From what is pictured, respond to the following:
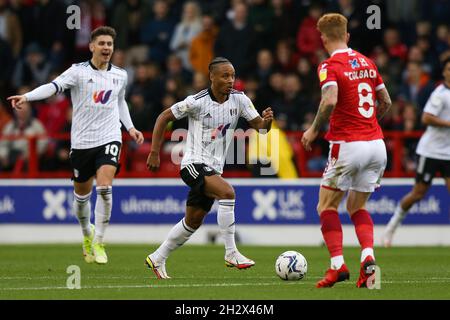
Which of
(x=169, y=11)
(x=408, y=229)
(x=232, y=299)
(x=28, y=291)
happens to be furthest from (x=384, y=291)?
(x=169, y=11)

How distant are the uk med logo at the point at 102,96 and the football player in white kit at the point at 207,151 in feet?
8.22

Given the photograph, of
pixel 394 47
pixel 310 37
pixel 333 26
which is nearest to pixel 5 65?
pixel 310 37

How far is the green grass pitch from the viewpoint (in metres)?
9.54

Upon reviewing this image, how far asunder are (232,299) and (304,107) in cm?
1109

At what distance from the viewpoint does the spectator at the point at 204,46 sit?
70.8ft

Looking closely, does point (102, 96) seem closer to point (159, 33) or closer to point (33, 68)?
point (159, 33)

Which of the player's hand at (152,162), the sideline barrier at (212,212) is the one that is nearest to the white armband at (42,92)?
the player's hand at (152,162)

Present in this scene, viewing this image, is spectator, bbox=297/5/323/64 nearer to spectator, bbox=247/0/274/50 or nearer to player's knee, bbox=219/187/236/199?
spectator, bbox=247/0/274/50

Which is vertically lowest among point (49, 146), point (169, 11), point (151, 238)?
point (151, 238)

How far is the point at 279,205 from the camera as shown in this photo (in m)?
19.4

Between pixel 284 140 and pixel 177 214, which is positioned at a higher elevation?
pixel 284 140

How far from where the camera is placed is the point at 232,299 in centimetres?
903

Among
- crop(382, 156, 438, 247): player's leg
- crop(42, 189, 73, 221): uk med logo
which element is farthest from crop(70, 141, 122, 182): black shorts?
crop(42, 189, 73, 221): uk med logo

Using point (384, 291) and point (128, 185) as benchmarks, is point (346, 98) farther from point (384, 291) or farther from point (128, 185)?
point (128, 185)
